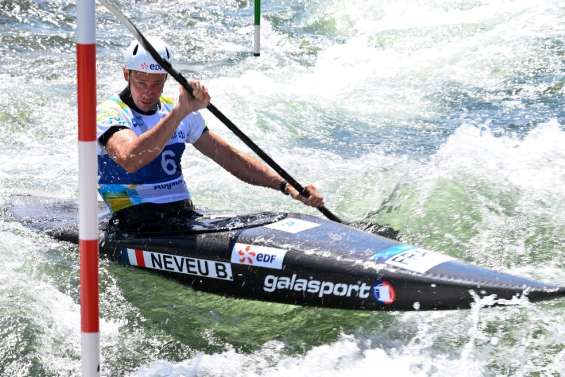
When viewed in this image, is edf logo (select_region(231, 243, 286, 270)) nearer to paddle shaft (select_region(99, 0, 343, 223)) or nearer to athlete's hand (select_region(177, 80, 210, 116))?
paddle shaft (select_region(99, 0, 343, 223))

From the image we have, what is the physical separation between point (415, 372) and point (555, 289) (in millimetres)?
639

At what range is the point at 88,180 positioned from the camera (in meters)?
2.79

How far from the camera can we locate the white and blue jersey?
438cm

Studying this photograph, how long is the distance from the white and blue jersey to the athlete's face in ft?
0.19

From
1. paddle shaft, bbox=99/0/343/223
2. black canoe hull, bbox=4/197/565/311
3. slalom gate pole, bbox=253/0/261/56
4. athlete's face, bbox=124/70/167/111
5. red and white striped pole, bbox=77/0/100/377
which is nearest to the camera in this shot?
red and white striped pole, bbox=77/0/100/377

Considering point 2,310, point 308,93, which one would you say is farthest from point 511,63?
point 2,310

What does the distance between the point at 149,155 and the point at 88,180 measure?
1.34m

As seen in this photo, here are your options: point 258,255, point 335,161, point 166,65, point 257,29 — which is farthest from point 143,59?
point 257,29

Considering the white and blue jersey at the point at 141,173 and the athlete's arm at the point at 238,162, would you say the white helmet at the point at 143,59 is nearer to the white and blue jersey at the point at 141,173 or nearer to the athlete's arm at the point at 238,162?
the white and blue jersey at the point at 141,173

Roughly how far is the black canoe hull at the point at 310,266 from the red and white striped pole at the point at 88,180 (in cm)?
139

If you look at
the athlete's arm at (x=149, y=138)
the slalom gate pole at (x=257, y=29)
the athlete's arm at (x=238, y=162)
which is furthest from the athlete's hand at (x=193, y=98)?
the slalom gate pole at (x=257, y=29)

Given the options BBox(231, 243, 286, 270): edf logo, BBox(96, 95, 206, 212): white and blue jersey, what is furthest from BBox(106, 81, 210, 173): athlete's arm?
BBox(231, 243, 286, 270): edf logo

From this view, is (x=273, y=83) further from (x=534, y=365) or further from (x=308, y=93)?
(x=534, y=365)

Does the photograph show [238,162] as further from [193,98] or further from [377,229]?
[193,98]
